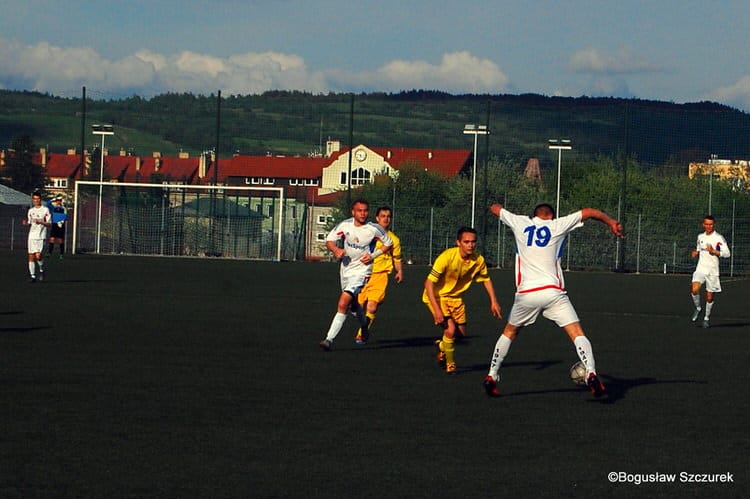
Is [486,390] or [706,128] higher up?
[706,128]

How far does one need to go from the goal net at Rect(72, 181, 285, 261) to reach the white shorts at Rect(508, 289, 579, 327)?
39317 mm

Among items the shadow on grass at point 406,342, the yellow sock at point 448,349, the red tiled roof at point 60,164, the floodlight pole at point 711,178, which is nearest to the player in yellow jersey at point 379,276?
the shadow on grass at point 406,342

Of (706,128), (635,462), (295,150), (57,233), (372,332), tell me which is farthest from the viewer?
(295,150)

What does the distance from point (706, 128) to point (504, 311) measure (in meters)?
37.1

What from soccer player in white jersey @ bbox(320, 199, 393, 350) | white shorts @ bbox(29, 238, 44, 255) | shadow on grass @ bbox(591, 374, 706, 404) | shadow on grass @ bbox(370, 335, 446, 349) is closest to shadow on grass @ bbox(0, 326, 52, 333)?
soccer player in white jersey @ bbox(320, 199, 393, 350)

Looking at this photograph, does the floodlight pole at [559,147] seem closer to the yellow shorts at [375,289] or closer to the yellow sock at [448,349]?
the yellow shorts at [375,289]

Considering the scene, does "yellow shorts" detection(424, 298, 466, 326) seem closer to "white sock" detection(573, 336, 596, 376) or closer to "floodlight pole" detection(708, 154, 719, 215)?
"white sock" detection(573, 336, 596, 376)

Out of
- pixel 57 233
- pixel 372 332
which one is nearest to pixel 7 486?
pixel 372 332

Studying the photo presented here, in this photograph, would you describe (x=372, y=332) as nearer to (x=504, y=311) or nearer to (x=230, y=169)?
(x=504, y=311)

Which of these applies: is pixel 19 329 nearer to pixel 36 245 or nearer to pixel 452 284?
pixel 452 284

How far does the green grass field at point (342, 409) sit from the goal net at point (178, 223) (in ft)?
99.1

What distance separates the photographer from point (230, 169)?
6244 cm

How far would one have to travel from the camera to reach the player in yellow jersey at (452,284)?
1291cm

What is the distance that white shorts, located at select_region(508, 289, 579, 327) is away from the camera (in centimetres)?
1134
